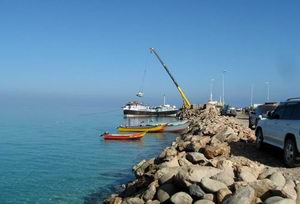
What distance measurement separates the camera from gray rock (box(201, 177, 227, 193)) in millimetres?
10992

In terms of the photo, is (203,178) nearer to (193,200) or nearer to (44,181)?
(193,200)

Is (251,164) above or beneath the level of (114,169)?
above

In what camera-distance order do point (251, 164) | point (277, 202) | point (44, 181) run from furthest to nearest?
Result: point (44, 181)
point (251, 164)
point (277, 202)

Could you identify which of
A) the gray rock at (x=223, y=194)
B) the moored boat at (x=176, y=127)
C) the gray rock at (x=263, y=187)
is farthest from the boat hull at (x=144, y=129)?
the gray rock at (x=263, y=187)

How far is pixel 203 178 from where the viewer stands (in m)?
11.4

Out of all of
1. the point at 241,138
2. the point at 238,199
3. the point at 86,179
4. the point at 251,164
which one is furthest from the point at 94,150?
the point at 238,199

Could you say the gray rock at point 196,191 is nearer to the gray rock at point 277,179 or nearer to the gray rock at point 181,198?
the gray rock at point 181,198

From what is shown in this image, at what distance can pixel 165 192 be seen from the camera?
12609 millimetres

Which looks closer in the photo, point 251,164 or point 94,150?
point 251,164

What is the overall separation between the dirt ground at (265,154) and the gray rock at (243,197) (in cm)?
448

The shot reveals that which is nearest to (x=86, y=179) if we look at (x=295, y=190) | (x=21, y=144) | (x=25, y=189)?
(x=25, y=189)

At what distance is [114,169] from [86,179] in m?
3.92

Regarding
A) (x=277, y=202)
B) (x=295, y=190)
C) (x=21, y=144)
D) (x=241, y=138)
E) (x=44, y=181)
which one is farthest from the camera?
(x=21, y=144)

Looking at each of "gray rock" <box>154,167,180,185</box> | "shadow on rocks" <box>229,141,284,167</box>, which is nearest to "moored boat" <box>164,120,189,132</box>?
"shadow on rocks" <box>229,141,284,167</box>
